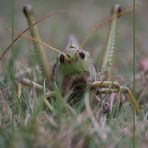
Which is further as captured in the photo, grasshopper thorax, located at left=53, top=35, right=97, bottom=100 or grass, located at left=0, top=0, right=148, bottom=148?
grasshopper thorax, located at left=53, top=35, right=97, bottom=100

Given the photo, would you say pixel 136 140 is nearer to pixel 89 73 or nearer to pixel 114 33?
pixel 89 73

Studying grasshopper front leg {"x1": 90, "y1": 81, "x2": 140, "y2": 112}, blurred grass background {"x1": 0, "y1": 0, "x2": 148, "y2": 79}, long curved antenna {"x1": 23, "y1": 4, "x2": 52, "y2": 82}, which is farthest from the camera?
blurred grass background {"x1": 0, "y1": 0, "x2": 148, "y2": 79}

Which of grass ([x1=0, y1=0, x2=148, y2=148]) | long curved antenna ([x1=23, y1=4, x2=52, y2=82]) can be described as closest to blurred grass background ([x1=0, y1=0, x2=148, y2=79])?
long curved antenna ([x1=23, y1=4, x2=52, y2=82])

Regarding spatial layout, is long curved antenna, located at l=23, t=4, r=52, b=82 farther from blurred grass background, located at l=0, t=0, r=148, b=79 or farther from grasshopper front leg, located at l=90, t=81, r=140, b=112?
blurred grass background, located at l=0, t=0, r=148, b=79

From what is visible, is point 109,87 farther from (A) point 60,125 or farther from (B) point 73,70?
(A) point 60,125

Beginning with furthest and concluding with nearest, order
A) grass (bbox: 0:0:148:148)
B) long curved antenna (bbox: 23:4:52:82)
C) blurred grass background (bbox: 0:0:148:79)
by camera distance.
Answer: blurred grass background (bbox: 0:0:148:79) → long curved antenna (bbox: 23:4:52:82) → grass (bbox: 0:0:148:148)

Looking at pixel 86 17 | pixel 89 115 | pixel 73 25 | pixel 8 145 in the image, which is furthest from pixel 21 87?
pixel 86 17

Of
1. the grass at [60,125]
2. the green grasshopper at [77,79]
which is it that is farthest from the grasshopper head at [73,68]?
the grass at [60,125]
